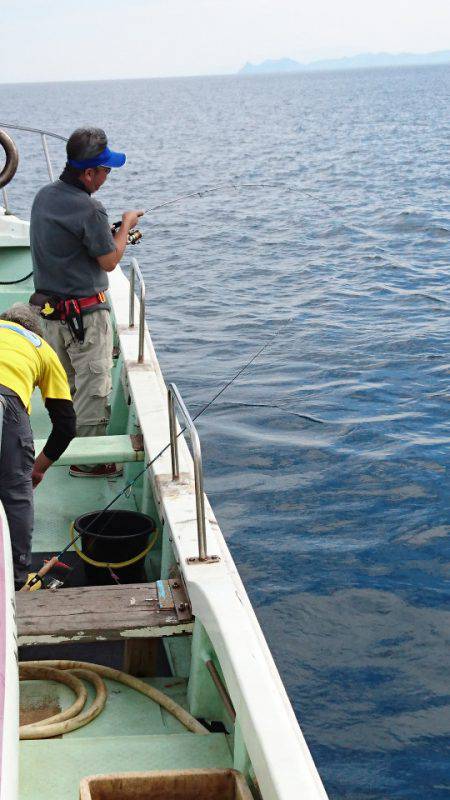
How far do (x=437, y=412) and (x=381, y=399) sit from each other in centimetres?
58

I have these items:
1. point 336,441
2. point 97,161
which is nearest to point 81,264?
point 97,161

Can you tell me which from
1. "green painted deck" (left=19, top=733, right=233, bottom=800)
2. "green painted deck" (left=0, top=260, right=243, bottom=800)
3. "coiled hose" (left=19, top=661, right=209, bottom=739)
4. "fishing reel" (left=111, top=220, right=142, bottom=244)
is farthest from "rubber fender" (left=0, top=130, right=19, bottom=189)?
"green painted deck" (left=19, top=733, right=233, bottom=800)

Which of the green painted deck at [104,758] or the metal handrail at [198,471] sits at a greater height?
the metal handrail at [198,471]

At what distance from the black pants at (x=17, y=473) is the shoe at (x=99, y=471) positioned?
206cm

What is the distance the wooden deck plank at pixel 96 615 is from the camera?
385cm

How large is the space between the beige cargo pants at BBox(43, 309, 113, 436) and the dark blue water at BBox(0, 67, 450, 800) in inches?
58.4

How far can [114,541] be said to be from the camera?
4.83 metres

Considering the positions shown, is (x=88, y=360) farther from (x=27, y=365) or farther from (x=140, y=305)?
(x=27, y=365)

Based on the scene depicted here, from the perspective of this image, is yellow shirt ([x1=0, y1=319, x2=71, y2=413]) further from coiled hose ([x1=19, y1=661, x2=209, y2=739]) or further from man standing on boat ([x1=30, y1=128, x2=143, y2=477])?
man standing on boat ([x1=30, y1=128, x2=143, y2=477])

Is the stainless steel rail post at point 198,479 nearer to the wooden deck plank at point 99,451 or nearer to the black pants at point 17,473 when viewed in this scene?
the black pants at point 17,473

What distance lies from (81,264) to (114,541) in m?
1.63

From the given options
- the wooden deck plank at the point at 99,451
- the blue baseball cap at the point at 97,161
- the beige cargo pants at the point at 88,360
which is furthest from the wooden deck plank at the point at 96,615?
the blue baseball cap at the point at 97,161

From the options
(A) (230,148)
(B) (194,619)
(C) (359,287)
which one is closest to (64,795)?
(B) (194,619)

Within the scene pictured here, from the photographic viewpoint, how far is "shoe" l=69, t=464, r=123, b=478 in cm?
626
